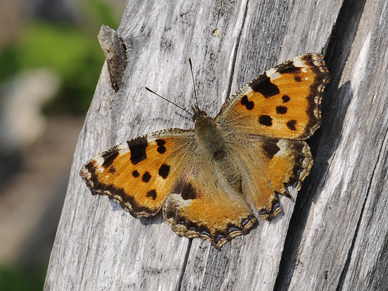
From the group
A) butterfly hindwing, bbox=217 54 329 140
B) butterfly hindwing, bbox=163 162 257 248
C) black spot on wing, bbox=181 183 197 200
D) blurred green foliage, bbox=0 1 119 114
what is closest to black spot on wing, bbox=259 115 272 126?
butterfly hindwing, bbox=217 54 329 140

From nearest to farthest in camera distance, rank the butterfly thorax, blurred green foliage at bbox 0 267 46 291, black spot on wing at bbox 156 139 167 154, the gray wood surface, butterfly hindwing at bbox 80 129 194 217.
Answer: the gray wood surface
butterfly hindwing at bbox 80 129 194 217
black spot on wing at bbox 156 139 167 154
the butterfly thorax
blurred green foliage at bbox 0 267 46 291

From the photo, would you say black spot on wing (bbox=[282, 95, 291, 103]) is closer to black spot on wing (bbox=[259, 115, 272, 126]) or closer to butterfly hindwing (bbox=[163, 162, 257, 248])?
black spot on wing (bbox=[259, 115, 272, 126])

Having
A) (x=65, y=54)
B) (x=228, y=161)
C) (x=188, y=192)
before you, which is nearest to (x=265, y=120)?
(x=228, y=161)

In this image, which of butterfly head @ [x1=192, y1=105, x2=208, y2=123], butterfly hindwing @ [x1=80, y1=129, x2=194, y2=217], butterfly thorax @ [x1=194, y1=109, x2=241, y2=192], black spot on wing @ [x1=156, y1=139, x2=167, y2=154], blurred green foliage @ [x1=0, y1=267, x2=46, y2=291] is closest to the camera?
butterfly hindwing @ [x1=80, y1=129, x2=194, y2=217]

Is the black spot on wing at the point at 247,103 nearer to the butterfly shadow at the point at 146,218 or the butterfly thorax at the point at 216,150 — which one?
the butterfly thorax at the point at 216,150

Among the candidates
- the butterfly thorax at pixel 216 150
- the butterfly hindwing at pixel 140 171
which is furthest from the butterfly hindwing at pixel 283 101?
the butterfly hindwing at pixel 140 171

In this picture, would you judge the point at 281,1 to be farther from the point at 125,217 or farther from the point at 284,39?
the point at 125,217

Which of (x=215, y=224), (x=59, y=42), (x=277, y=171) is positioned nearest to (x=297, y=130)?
(x=277, y=171)

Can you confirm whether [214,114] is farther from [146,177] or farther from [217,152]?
[146,177]
